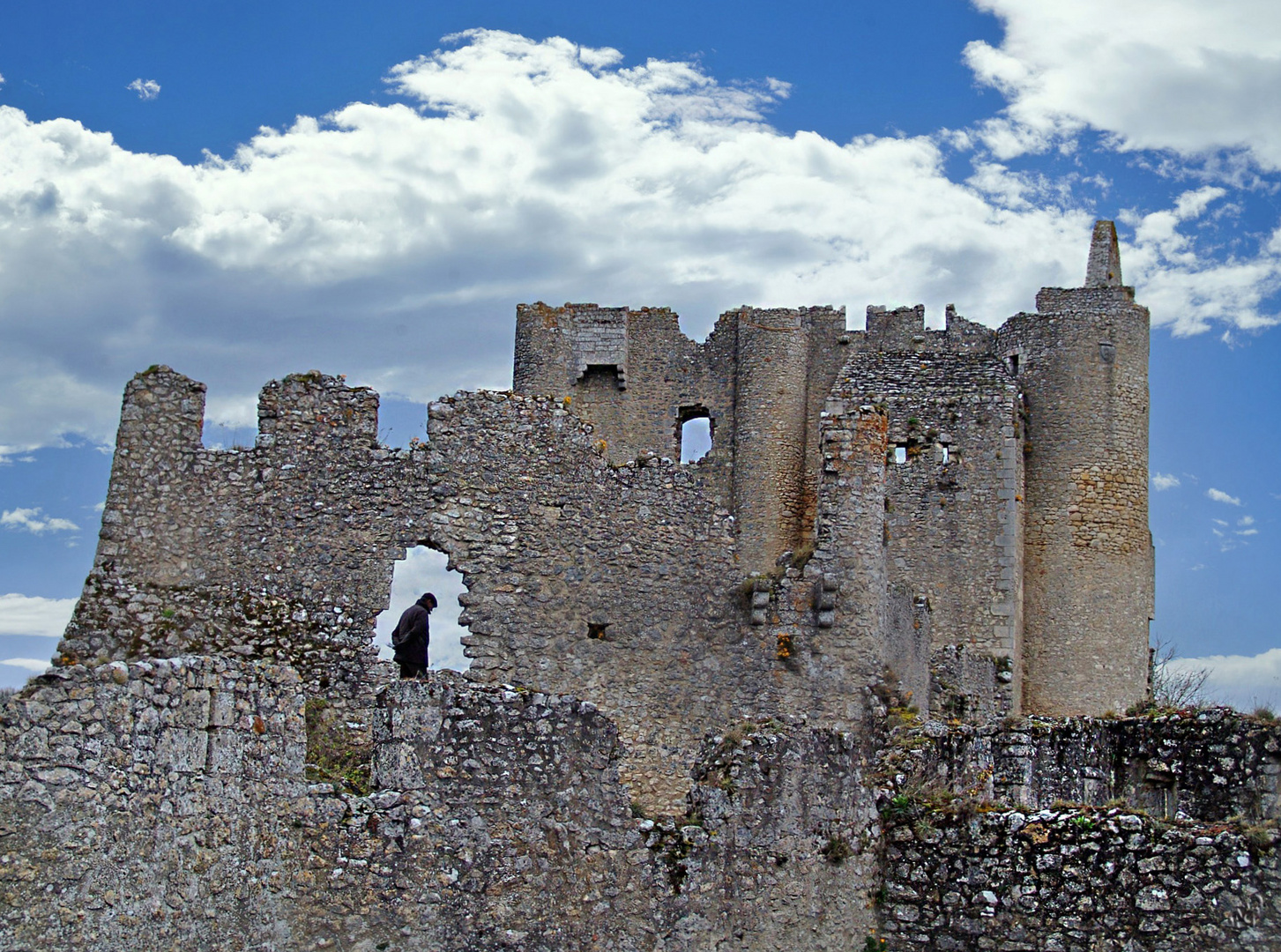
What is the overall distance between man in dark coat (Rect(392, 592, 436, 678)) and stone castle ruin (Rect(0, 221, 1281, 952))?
1.88 m

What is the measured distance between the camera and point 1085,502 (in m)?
32.5

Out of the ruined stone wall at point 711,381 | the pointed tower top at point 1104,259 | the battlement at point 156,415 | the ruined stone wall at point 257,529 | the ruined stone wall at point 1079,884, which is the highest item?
the pointed tower top at point 1104,259

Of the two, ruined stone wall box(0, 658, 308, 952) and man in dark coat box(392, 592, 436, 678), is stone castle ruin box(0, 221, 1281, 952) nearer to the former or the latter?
ruined stone wall box(0, 658, 308, 952)

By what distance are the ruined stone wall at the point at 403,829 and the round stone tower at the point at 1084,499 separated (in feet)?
67.3

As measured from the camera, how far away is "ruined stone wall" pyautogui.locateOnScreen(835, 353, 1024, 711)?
30.6 meters

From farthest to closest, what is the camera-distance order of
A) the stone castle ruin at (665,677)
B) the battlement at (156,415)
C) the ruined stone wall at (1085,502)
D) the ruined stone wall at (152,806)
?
1. the ruined stone wall at (1085,502)
2. the battlement at (156,415)
3. the stone castle ruin at (665,677)
4. the ruined stone wall at (152,806)

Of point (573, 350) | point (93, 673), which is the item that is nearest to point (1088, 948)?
point (93, 673)

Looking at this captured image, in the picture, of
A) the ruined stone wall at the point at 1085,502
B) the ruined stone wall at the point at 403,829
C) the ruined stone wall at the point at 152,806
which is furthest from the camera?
the ruined stone wall at the point at 1085,502

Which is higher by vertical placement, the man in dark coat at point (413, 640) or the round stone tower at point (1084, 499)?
the round stone tower at point (1084, 499)

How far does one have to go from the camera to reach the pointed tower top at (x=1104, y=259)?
34812 mm

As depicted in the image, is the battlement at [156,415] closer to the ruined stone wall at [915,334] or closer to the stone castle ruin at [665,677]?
the stone castle ruin at [665,677]

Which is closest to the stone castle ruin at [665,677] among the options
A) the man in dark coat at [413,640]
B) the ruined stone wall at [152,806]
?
the ruined stone wall at [152,806]

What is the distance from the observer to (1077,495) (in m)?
32.5

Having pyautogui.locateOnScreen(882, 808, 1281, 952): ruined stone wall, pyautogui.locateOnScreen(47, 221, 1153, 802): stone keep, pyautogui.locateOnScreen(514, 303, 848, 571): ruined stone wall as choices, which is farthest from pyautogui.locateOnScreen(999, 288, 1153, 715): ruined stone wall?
pyautogui.locateOnScreen(882, 808, 1281, 952): ruined stone wall
